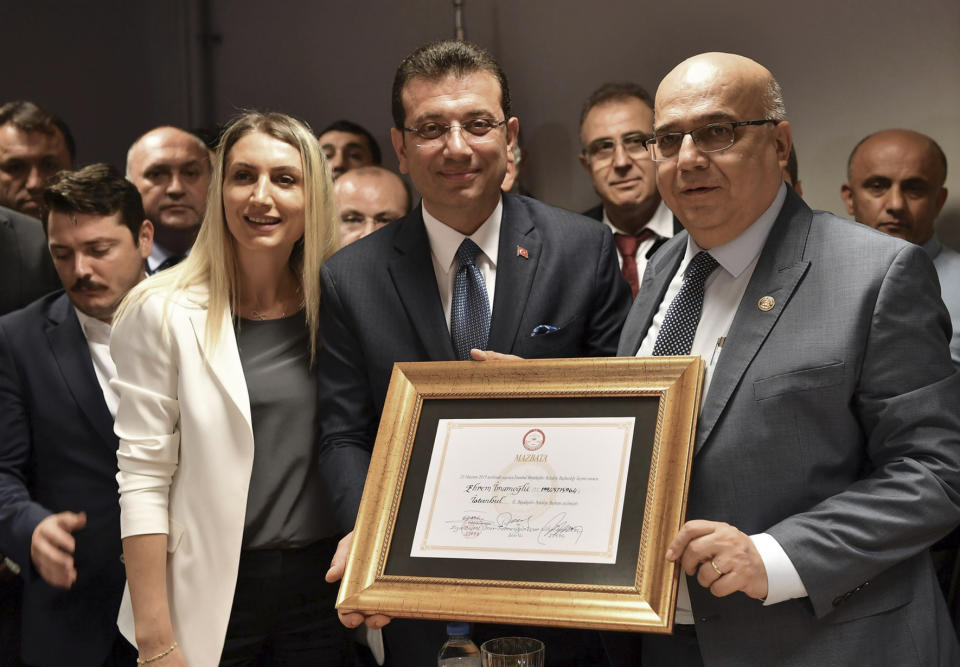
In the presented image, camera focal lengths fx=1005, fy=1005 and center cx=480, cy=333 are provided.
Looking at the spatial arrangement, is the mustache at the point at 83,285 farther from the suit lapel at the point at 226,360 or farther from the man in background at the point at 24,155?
the man in background at the point at 24,155

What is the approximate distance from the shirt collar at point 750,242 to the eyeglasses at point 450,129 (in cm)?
61

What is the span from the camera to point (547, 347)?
213 cm

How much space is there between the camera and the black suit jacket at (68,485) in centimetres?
256

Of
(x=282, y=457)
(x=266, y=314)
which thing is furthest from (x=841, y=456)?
(x=266, y=314)

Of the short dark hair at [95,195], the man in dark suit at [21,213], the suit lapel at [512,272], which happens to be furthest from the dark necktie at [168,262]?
the suit lapel at [512,272]

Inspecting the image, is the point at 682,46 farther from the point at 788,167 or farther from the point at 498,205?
the point at 498,205

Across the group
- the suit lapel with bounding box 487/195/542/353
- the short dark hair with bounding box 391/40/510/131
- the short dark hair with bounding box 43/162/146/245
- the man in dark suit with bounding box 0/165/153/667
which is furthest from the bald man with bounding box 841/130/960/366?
the man in dark suit with bounding box 0/165/153/667

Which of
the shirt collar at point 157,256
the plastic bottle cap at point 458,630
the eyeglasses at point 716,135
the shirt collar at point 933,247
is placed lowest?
the shirt collar at point 157,256

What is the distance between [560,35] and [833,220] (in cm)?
260

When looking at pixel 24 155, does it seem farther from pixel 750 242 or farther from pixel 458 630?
pixel 750 242

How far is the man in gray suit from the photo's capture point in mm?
1602

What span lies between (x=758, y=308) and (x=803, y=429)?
224mm

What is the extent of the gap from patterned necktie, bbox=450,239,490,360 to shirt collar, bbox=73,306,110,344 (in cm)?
112

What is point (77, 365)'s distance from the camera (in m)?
2.64
